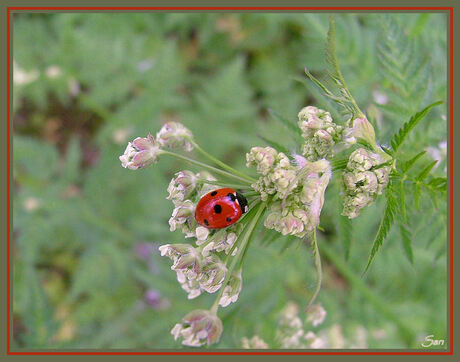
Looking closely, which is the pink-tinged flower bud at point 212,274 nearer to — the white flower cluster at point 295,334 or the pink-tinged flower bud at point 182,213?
the pink-tinged flower bud at point 182,213

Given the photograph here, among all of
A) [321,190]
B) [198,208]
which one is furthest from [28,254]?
[321,190]

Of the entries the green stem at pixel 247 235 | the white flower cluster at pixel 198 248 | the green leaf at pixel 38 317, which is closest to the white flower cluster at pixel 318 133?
the green stem at pixel 247 235

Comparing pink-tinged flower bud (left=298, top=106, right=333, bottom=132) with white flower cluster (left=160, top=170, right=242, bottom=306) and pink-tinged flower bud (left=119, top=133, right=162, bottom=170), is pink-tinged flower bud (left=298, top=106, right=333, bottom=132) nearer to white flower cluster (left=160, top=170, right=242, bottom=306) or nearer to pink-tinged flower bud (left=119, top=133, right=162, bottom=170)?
white flower cluster (left=160, top=170, right=242, bottom=306)

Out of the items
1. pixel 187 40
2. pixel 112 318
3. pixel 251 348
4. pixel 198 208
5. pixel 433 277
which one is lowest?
pixel 112 318

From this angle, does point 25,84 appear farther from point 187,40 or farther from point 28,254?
point 187,40

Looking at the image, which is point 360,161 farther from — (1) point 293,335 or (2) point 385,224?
(1) point 293,335

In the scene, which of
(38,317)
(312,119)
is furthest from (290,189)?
(38,317)
